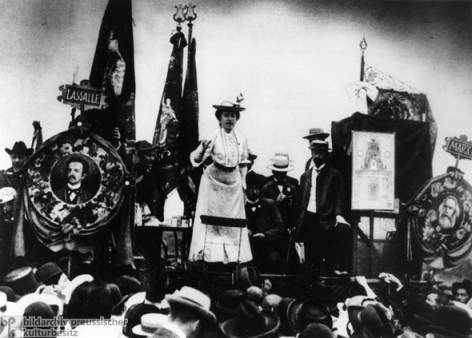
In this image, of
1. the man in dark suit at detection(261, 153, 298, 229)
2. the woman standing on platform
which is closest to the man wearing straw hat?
the woman standing on platform

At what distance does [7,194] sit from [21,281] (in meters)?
0.68

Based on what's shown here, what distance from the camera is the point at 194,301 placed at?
3.87 m

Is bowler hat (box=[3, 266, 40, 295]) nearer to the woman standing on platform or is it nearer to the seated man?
the woman standing on platform

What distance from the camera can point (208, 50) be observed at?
4223 mm

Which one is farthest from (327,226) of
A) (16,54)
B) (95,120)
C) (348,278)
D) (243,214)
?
(16,54)

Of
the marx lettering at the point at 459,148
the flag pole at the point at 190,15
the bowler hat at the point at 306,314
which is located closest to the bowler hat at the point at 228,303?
the bowler hat at the point at 306,314

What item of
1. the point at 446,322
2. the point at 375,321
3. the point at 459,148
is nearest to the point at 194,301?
the point at 375,321

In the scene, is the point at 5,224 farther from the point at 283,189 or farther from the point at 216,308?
the point at 283,189

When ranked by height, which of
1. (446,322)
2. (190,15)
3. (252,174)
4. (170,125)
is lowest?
(446,322)

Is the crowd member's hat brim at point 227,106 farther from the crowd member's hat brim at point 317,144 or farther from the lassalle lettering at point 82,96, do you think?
the lassalle lettering at point 82,96

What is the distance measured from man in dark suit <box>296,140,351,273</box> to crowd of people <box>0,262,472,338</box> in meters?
0.20

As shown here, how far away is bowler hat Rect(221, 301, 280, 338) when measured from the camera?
12.8 ft

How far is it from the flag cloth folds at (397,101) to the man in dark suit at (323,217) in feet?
2.08

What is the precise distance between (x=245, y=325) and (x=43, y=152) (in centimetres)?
207
